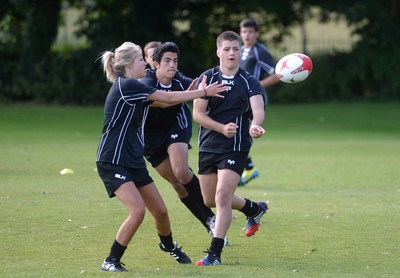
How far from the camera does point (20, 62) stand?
28.6 meters

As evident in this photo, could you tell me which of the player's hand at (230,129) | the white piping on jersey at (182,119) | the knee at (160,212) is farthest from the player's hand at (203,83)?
the white piping on jersey at (182,119)

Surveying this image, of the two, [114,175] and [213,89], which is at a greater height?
[213,89]

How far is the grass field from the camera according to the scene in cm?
769

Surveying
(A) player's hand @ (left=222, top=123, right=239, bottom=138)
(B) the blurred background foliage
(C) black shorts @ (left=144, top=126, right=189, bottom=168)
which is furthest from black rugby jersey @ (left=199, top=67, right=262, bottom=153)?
(B) the blurred background foliage

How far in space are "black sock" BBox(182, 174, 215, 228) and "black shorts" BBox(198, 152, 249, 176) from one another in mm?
863

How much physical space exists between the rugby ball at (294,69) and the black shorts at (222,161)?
1261 mm

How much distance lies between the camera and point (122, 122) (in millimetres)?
7523

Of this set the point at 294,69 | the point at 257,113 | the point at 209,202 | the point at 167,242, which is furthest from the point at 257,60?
the point at 167,242

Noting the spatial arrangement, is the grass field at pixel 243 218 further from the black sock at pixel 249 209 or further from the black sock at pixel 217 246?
the black sock at pixel 249 209

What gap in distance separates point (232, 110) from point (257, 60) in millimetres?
5185

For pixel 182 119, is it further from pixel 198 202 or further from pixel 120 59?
pixel 120 59

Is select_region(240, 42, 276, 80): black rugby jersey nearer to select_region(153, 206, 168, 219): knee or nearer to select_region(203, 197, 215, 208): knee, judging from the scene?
select_region(203, 197, 215, 208): knee

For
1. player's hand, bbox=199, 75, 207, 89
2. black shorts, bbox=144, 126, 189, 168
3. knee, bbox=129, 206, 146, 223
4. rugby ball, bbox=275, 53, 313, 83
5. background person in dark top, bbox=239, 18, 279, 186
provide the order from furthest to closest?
background person in dark top, bbox=239, 18, 279, 186 < black shorts, bbox=144, 126, 189, 168 < rugby ball, bbox=275, 53, 313, 83 < player's hand, bbox=199, 75, 207, 89 < knee, bbox=129, 206, 146, 223

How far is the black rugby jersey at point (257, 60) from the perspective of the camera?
13195 mm
